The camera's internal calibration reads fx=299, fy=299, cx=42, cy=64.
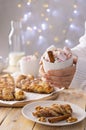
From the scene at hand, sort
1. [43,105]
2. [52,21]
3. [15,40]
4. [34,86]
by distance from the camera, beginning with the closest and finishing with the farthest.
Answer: [43,105], [34,86], [15,40], [52,21]

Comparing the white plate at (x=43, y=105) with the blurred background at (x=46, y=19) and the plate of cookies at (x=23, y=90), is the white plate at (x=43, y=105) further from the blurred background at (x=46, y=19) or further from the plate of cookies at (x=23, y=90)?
the blurred background at (x=46, y=19)

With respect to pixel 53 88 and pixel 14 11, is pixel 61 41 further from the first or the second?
pixel 53 88

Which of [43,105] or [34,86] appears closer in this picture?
[43,105]

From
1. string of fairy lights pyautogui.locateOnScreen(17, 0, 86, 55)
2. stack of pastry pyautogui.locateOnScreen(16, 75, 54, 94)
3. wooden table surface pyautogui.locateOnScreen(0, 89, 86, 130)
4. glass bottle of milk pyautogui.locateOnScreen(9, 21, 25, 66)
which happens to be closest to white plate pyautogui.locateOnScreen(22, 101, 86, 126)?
wooden table surface pyautogui.locateOnScreen(0, 89, 86, 130)

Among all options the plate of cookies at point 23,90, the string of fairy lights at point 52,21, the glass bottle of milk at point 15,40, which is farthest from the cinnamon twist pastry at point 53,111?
the string of fairy lights at point 52,21

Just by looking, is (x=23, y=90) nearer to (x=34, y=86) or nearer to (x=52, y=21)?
(x=34, y=86)

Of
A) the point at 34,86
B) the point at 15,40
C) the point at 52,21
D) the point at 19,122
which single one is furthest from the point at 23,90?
the point at 52,21

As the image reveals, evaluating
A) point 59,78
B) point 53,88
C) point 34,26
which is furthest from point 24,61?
point 34,26

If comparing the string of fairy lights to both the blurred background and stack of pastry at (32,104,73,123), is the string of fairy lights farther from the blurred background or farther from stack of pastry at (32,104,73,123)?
stack of pastry at (32,104,73,123)
